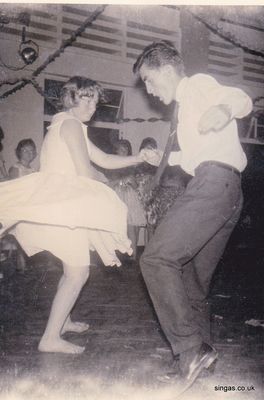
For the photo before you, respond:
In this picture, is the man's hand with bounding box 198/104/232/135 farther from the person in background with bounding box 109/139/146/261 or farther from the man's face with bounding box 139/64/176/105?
the person in background with bounding box 109/139/146/261

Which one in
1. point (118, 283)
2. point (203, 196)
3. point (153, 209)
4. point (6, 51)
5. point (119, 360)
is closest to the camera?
point (203, 196)

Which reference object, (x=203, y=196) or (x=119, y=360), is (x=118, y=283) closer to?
(x=119, y=360)

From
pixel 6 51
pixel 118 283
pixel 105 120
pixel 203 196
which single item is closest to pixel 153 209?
pixel 118 283

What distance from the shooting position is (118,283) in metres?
5.92

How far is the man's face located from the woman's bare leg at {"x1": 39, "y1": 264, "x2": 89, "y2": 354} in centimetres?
136

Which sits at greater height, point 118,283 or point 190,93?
point 190,93

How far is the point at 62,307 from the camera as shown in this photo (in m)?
3.11

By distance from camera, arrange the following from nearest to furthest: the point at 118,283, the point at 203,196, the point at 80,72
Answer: the point at 203,196 → the point at 118,283 → the point at 80,72

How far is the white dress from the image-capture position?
287cm

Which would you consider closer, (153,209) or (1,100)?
(153,209)

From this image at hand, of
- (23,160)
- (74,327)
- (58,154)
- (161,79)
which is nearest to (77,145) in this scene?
(58,154)

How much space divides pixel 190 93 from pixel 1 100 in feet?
21.4

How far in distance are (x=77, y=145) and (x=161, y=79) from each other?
29.2 inches

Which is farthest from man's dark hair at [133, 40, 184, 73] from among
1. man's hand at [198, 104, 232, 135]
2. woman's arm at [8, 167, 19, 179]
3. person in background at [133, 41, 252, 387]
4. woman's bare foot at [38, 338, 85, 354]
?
woman's arm at [8, 167, 19, 179]
